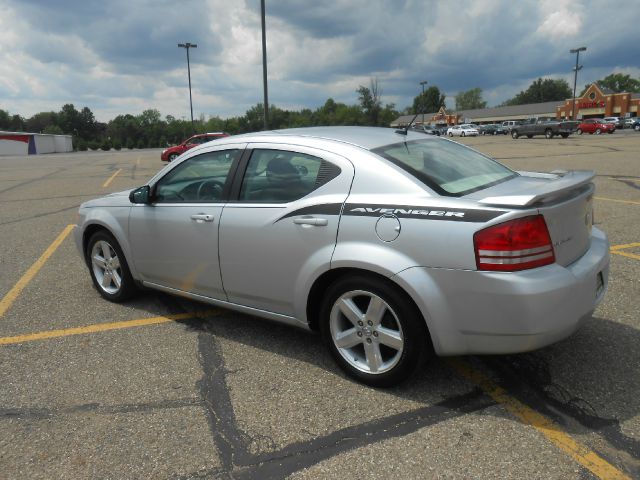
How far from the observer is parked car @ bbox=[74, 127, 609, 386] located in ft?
8.55

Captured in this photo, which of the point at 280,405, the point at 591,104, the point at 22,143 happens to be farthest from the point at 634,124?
the point at 22,143

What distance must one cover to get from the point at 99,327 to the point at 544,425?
3.40 metres

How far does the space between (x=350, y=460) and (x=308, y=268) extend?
1.14 m

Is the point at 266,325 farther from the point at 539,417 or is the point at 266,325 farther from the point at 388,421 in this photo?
the point at 539,417

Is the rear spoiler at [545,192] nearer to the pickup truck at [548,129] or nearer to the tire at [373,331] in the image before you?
the tire at [373,331]

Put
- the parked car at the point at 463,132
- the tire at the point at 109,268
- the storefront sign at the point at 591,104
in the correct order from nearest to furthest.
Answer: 1. the tire at the point at 109,268
2. the parked car at the point at 463,132
3. the storefront sign at the point at 591,104

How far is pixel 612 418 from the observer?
8.75ft

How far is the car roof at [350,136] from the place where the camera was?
3.37 metres

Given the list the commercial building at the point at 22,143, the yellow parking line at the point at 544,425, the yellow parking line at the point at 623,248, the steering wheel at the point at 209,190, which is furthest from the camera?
the commercial building at the point at 22,143

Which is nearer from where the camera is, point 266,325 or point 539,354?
point 539,354

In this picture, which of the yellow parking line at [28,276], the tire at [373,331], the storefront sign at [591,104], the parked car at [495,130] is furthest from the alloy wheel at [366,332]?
the storefront sign at [591,104]

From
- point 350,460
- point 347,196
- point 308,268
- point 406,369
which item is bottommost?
point 350,460

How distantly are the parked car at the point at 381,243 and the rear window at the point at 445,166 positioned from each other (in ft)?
0.04

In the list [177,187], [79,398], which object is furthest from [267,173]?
[79,398]
